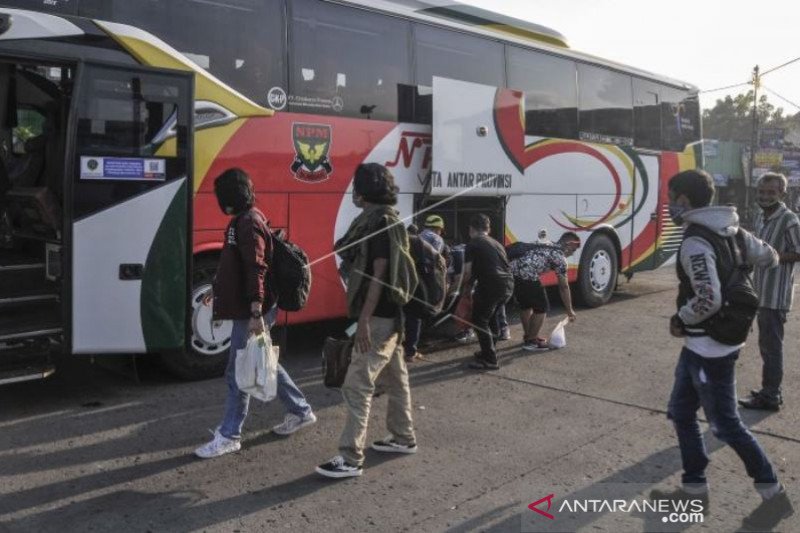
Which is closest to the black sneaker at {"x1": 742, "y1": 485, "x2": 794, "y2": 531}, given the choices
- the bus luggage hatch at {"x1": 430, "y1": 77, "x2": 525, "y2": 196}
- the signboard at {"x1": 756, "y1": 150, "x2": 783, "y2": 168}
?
the bus luggage hatch at {"x1": 430, "y1": 77, "x2": 525, "y2": 196}

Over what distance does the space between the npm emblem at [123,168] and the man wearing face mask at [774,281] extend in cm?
464

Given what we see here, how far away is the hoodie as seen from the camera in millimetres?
3725

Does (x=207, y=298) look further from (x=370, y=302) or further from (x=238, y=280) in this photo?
(x=370, y=302)

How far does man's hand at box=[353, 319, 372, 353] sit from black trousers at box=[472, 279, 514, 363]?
2.91 metres

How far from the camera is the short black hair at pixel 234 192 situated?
180 inches

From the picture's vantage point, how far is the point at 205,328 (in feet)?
21.5

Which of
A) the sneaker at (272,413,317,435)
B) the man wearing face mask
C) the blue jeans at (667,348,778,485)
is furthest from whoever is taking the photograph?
the man wearing face mask

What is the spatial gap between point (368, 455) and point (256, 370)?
0.93 m

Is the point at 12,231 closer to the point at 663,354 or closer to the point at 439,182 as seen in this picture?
the point at 439,182

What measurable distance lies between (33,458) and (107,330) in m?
1.24

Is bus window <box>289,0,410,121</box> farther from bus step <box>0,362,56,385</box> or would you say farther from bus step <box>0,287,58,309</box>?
bus step <box>0,362,56,385</box>

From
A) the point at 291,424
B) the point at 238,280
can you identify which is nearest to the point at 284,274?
the point at 238,280

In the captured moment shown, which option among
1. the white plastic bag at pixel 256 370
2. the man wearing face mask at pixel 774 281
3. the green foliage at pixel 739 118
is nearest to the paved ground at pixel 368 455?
the man wearing face mask at pixel 774 281

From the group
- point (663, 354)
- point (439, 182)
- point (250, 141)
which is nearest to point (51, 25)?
point (250, 141)
